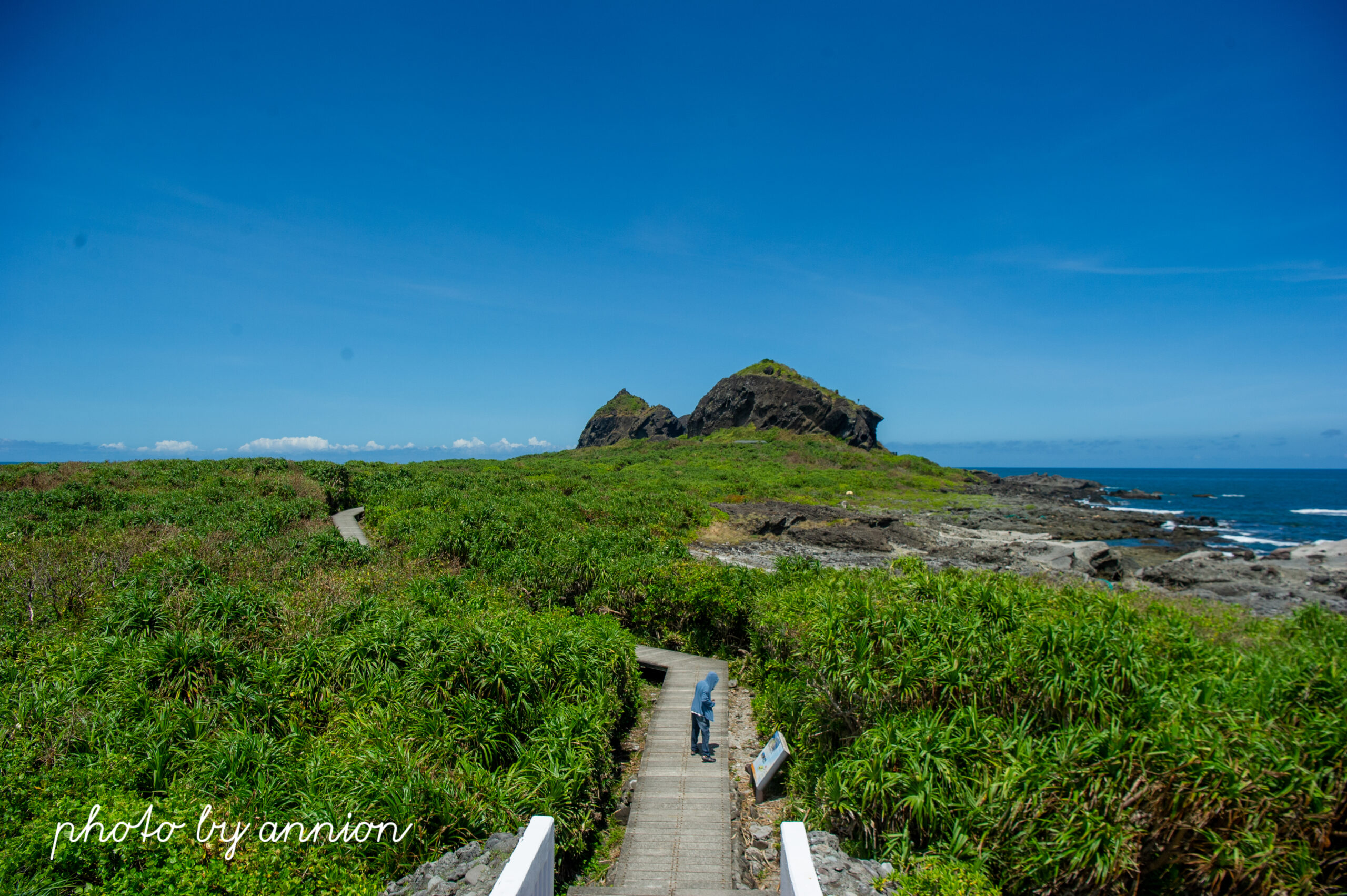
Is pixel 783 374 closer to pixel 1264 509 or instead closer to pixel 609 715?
pixel 1264 509

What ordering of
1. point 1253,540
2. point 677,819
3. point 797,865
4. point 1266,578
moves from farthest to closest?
1. point 1253,540
2. point 1266,578
3. point 677,819
4. point 797,865

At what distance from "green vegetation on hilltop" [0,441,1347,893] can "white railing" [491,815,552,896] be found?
1.26 metres

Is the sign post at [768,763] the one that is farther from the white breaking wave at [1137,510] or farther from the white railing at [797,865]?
the white breaking wave at [1137,510]

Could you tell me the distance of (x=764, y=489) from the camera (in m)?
48.8

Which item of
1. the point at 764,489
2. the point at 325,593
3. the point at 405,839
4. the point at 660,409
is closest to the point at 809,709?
the point at 405,839

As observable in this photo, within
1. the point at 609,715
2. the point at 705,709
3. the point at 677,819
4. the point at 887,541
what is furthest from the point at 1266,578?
the point at 609,715

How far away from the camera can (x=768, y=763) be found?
29.1 feet

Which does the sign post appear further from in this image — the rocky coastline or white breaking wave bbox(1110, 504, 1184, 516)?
white breaking wave bbox(1110, 504, 1184, 516)

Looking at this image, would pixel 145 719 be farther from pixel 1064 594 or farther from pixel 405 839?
pixel 1064 594

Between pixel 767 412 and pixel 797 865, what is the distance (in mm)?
88680

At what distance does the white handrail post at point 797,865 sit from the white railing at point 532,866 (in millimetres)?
60

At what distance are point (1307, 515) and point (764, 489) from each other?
55359 mm

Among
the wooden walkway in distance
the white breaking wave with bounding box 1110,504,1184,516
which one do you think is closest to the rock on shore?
the wooden walkway in distance

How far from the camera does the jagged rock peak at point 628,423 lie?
4336 inches
